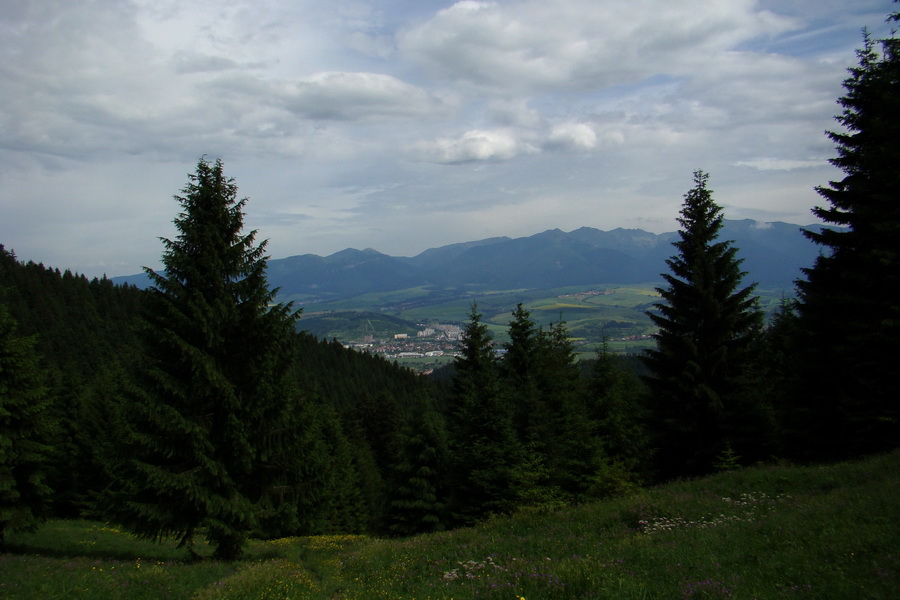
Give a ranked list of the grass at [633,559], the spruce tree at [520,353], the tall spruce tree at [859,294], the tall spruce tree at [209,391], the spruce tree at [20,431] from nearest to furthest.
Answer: the grass at [633,559], the tall spruce tree at [209,391], the tall spruce tree at [859,294], the spruce tree at [20,431], the spruce tree at [520,353]

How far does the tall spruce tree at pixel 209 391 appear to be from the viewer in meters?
12.5

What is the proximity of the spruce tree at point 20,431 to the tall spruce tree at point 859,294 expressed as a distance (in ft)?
93.4

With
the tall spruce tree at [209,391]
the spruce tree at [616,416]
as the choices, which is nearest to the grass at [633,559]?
the tall spruce tree at [209,391]

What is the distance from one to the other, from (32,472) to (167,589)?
12184 mm

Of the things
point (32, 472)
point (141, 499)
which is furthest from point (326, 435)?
point (141, 499)

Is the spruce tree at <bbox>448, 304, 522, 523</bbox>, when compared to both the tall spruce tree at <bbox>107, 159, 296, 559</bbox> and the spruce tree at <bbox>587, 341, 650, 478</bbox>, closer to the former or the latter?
the spruce tree at <bbox>587, 341, 650, 478</bbox>

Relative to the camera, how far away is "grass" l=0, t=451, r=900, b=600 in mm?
6906

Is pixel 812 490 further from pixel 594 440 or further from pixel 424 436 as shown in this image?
pixel 424 436

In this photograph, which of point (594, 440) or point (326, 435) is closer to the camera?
point (594, 440)

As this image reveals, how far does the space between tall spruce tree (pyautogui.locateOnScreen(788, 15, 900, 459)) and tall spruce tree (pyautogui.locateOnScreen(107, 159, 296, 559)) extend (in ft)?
60.3

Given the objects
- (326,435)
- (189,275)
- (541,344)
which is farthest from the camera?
(326,435)

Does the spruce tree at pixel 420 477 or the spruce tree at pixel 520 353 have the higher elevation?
the spruce tree at pixel 520 353

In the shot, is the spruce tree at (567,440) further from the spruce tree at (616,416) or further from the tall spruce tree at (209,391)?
the tall spruce tree at (209,391)

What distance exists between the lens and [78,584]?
32.7 feet
